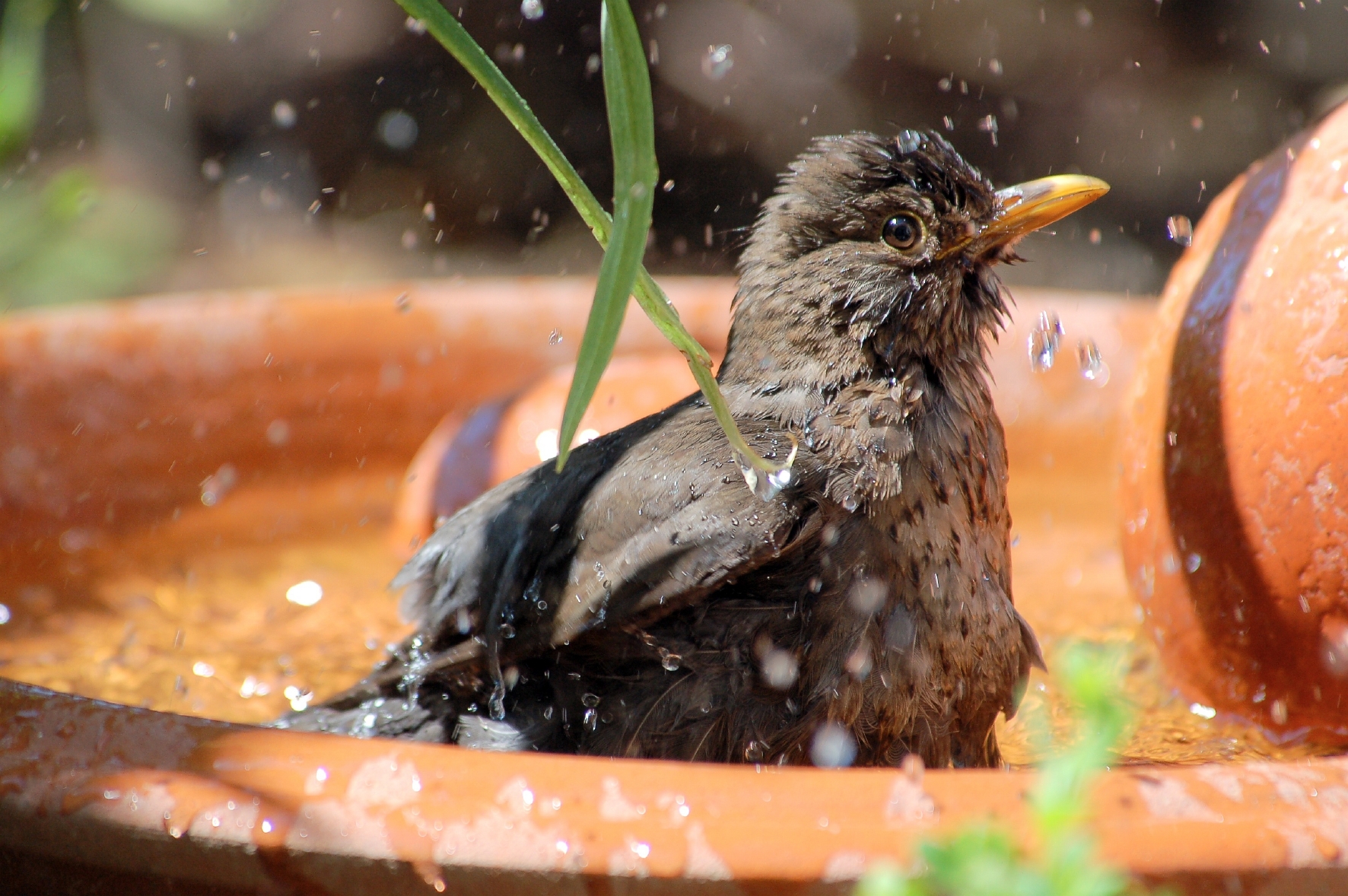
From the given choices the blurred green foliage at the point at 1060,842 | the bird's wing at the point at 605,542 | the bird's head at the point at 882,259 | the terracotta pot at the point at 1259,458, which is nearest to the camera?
the blurred green foliage at the point at 1060,842

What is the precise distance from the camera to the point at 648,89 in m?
1.73

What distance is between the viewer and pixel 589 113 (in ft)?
28.5

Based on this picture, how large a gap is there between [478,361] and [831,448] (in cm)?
225

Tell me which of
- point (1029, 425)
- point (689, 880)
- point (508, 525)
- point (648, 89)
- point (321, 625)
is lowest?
point (321, 625)

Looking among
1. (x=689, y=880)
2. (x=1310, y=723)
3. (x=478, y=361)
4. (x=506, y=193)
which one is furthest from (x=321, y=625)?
(x=506, y=193)

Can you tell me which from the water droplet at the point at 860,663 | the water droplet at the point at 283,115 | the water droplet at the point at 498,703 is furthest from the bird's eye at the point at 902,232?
the water droplet at the point at 283,115

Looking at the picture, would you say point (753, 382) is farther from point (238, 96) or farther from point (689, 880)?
point (238, 96)

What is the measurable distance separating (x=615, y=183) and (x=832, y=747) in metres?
1.17

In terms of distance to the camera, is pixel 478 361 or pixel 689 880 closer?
pixel 689 880

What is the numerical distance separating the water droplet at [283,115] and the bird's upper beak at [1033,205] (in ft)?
23.6

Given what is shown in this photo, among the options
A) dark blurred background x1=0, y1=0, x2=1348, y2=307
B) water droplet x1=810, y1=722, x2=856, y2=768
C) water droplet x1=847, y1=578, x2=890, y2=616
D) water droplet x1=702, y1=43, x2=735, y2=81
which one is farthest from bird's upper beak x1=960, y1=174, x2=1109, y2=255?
water droplet x1=702, y1=43, x2=735, y2=81

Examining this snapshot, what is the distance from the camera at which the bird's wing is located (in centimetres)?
228

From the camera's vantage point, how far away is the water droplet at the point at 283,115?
8.91 metres

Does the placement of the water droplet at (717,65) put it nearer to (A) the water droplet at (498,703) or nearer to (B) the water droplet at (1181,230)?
(B) the water droplet at (1181,230)
